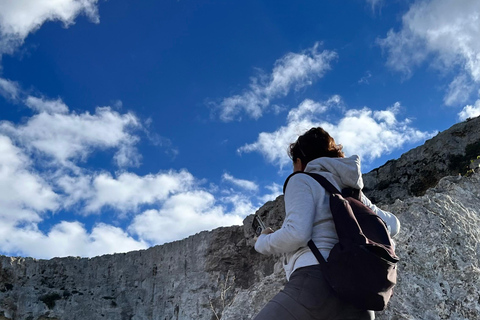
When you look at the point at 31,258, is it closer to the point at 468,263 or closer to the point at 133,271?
the point at 133,271

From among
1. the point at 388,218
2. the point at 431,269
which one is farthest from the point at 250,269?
the point at 388,218

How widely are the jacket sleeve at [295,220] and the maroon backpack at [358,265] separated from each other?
0.27 ft

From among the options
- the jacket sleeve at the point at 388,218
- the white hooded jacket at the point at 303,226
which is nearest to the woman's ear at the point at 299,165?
the white hooded jacket at the point at 303,226

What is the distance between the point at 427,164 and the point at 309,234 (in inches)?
407

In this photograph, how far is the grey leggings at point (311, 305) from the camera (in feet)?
5.26

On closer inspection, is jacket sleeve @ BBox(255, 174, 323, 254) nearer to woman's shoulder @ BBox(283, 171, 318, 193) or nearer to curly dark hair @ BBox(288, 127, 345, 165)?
woman's shoulder @ BBox(283, 171, 318, 193)

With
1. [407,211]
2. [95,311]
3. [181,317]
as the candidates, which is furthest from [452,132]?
[95,311]

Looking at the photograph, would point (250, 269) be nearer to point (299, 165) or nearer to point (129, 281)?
point (129, 281)

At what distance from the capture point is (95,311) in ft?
79.7

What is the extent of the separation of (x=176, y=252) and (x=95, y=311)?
6.39 meters

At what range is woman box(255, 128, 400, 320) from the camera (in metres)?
1.61

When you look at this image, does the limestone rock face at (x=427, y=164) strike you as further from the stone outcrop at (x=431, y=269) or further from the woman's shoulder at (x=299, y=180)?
the woman's shoulder at (x=299, y=180)

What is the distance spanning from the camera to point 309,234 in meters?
1.72

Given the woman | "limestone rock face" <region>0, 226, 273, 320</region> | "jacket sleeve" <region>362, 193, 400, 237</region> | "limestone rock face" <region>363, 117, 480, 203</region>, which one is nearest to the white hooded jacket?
the woman
